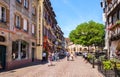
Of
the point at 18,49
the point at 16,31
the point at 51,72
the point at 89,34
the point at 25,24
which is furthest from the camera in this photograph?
the point at 89,34

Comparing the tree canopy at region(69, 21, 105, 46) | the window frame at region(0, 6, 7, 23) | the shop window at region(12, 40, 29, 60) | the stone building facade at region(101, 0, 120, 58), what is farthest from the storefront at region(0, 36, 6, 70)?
the tree canopy at region(69, 21, 105, 46)

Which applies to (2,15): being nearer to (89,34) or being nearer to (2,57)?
(2,57)

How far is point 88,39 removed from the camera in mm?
85000

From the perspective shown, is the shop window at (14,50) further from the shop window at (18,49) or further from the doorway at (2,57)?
the doorway at (2,57)

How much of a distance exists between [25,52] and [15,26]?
597cm

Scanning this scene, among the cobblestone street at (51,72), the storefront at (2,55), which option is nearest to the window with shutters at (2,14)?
the storefront at (2,55)

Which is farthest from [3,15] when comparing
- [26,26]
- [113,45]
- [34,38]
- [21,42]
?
[113,45]

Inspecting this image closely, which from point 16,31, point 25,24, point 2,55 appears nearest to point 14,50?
point 16,31

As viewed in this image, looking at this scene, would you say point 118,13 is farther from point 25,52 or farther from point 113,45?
point 25,52

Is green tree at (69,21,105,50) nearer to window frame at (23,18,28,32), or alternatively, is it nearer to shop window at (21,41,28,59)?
window frame at (23,18,28,32)

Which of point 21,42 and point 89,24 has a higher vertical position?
point 89,24

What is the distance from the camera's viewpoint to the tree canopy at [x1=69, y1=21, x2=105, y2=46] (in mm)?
84250

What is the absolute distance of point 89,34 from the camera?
85.2 m

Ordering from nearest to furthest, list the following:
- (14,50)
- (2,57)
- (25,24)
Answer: (2,57) → (14,50) → (25,24)
